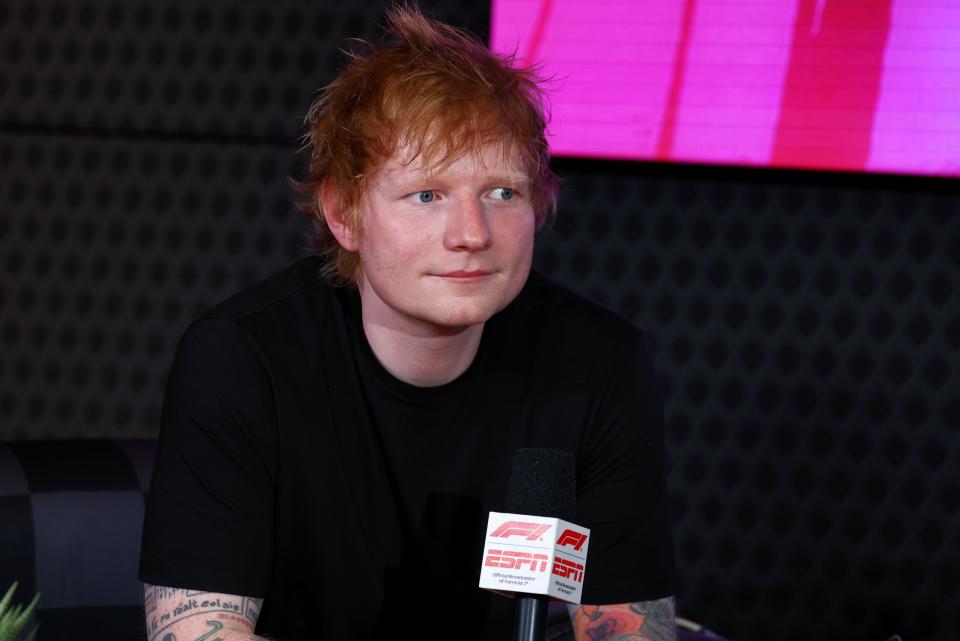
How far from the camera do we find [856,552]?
2330 mm

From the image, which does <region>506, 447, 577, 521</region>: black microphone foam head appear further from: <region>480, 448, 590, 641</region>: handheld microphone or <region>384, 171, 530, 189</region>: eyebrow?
<region>384, 171, 530, 189</region>: eyebrow

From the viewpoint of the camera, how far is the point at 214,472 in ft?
4.53

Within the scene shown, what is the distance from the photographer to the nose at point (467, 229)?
1329 millimetres

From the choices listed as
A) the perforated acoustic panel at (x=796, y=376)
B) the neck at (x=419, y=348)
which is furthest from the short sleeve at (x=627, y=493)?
the perforated acoustic panel at (x=796, y=376)

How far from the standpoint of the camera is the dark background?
2.27 meters

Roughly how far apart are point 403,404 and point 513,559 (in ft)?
1.94

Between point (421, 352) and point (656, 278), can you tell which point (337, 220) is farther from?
point (656, 278)

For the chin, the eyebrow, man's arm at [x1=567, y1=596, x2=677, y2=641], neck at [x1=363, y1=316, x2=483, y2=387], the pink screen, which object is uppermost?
the pink screen

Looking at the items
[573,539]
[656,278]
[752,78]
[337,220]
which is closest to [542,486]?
[573,539]

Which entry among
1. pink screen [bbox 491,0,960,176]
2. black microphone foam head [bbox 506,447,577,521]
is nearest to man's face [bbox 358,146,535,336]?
black microphone foam head [bbox 506,447,577,521]

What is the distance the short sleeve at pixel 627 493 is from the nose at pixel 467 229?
0.31 metres

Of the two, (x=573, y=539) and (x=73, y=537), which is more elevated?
(x=573, y=539)

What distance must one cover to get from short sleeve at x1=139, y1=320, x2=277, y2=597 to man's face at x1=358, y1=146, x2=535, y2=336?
0.20m

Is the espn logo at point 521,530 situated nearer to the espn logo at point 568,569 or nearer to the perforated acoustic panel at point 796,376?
the espn logo at point 568,569
